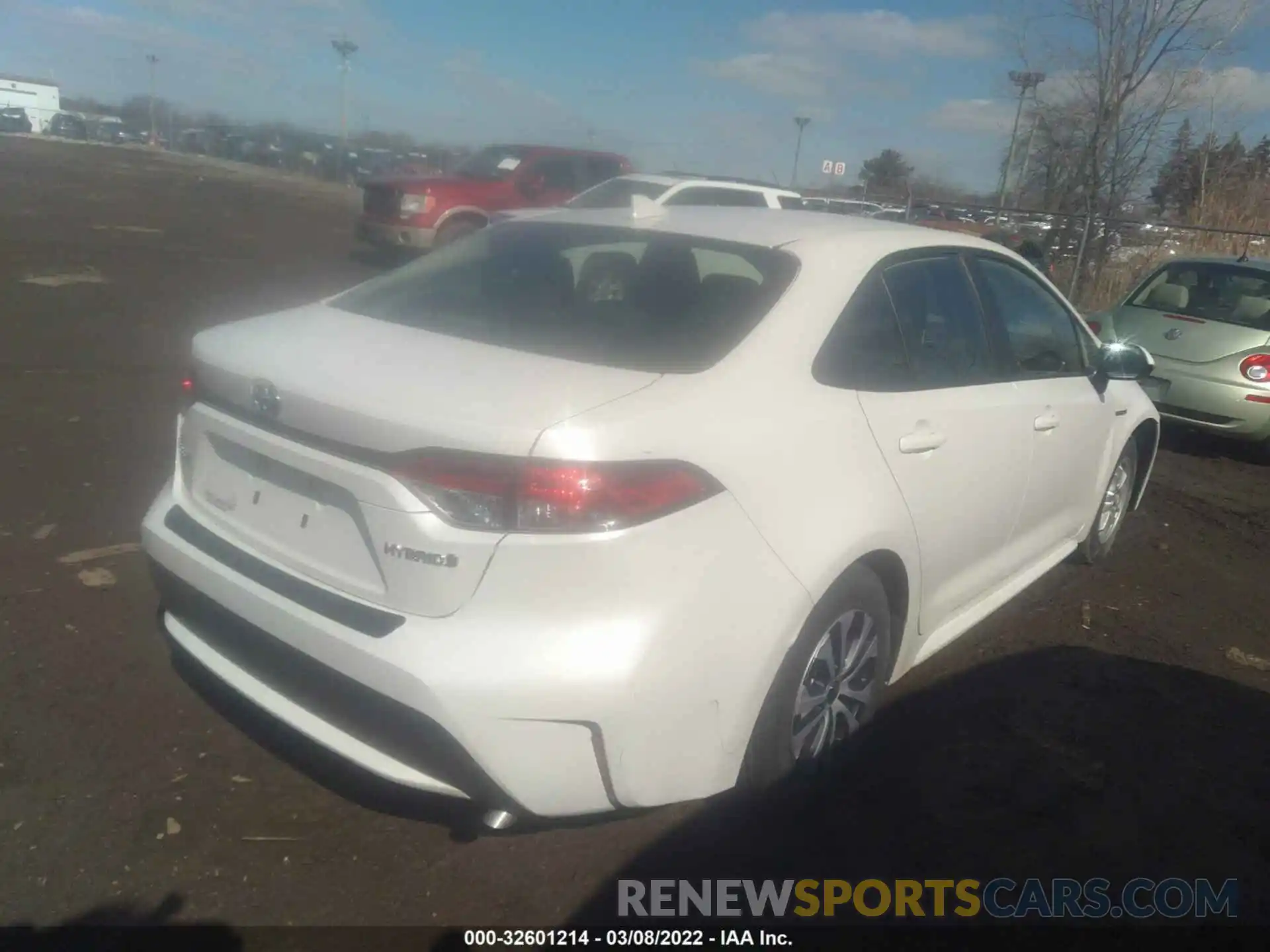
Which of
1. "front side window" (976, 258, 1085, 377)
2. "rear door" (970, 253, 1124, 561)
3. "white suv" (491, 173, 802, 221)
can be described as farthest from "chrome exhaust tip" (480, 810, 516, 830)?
"white suv" (491, 173, 802, 221)

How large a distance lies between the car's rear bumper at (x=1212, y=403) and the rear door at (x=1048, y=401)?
348 cm

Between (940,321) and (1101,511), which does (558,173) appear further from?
(940,321)

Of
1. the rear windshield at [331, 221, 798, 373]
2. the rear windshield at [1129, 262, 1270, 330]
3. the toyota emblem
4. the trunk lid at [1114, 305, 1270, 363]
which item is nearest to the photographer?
the toyota emblem

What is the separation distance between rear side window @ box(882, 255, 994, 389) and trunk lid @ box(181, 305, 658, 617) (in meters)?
1.16

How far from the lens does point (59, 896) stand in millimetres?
2432

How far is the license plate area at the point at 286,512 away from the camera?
2398 millimetres

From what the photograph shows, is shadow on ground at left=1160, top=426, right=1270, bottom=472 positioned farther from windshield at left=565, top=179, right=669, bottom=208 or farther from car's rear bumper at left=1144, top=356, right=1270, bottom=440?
windshield at left=565, top=179, right=669, bottom=208

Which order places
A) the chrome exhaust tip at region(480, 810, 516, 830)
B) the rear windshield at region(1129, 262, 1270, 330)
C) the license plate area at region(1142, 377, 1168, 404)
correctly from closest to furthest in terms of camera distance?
1. the chrome exhaust tip at region(480, 810, 516, 830)
2. the license plate area at region(1142, 377, 1168, 404)
3. the rear windshield at region(1129, 262, 1270, 330)

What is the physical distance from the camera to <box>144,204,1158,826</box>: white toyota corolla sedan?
224 centimetres

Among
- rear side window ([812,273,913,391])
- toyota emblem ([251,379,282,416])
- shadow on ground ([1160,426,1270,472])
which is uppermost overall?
rear side window ([812,273,913,391])

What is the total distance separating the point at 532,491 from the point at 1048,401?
8.27 ft

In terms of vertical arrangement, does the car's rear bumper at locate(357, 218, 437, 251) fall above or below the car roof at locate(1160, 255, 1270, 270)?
below

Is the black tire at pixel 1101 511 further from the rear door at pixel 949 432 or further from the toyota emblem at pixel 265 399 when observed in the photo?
the toyota emblem at pixel 265 399

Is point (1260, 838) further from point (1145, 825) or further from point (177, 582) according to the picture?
point (177, 582)
